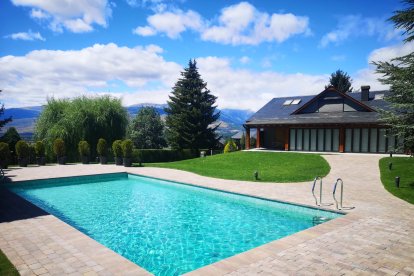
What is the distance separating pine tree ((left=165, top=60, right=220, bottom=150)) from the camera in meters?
39.5

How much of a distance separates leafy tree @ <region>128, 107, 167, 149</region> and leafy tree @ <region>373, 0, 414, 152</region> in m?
52.3

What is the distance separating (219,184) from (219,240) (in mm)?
7326

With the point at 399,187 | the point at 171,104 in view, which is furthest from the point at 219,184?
the point at 171,104

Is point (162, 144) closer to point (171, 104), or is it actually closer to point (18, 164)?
point (171, 104)

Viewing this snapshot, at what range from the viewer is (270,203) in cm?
1258

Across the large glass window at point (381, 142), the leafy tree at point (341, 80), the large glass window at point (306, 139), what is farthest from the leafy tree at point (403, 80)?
the leafy tree at point (341, 80)

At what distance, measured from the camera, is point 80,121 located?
30.7m

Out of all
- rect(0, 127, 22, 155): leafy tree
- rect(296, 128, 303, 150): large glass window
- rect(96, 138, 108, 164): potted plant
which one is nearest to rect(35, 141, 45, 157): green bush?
rect(96, 138, 108, 164): potted plant

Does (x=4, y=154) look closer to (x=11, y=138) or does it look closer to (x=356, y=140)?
(x=11, y=138)

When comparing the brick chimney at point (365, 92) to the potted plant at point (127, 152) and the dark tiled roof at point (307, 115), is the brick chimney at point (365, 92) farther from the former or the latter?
the potted plant at point (127, 152)

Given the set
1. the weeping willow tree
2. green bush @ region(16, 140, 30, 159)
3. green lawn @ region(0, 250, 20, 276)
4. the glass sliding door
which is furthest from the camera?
the weeping willow tree

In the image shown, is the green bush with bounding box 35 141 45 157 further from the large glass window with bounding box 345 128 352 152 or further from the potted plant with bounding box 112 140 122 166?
the large glass window with bounding box 345 128 352 152

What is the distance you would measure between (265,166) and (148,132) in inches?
1724

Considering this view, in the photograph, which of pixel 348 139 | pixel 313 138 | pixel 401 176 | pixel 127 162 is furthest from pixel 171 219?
pixel 348 139
